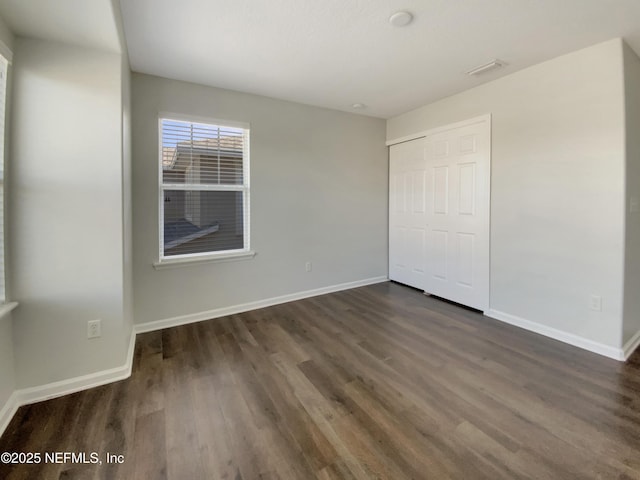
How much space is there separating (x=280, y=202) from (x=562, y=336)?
311 centimetres

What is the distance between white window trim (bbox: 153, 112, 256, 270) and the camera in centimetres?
287

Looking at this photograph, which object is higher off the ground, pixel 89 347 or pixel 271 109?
pixel 271 109

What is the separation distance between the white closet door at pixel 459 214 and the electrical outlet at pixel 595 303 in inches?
34.4

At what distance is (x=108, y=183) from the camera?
196cm

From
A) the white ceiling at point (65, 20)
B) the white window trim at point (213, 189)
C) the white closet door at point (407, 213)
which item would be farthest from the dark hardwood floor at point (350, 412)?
the white ceiling at point (65, 20)

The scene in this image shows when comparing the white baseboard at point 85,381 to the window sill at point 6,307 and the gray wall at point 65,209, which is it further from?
the window sill at point 6,307

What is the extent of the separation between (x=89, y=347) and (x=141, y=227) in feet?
3.93

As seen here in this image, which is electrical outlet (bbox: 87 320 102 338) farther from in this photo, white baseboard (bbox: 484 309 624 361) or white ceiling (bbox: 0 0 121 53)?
white baseboard (bbox: 484 309 624 361)

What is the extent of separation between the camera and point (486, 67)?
105 inches

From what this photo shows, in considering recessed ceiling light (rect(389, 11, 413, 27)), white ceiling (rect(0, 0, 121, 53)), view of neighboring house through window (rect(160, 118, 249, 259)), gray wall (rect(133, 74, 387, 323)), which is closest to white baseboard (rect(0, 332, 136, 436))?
gray wall (rect(133, 74, 387, 323))

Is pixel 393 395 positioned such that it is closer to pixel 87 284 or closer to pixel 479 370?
pixel 479 370

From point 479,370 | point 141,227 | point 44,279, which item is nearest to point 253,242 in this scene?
point 141,227

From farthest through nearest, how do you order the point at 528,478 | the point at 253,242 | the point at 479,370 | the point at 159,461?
1. the point at 253,242
2. the point at 479,370
3. the point at 159,461
4. the point at 528,478

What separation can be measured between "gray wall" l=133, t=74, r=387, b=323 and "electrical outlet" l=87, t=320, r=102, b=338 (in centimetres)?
88
